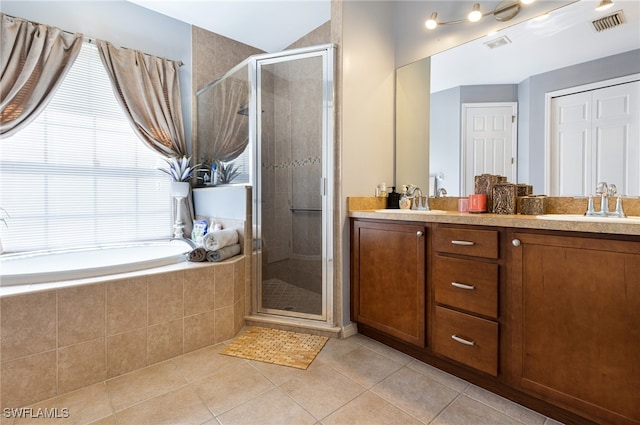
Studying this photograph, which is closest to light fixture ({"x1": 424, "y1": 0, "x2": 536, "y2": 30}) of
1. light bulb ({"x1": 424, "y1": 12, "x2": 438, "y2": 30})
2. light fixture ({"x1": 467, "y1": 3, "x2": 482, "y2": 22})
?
light fixture ({"x1": 467, "y1": 3, "x2": 482, "y2": 22})

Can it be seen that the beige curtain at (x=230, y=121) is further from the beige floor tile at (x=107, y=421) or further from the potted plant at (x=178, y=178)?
the beige floor tile at (x=107, y=421)

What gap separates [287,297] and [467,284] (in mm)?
1292

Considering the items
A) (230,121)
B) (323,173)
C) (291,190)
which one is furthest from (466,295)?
(230,121)

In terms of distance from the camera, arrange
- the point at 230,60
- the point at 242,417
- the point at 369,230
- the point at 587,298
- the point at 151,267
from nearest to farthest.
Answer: the point at 587,298
the point at 242,417
the point at 151,267
the point at 369,230
the point at 230,60

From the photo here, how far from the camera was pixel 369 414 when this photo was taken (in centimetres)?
133

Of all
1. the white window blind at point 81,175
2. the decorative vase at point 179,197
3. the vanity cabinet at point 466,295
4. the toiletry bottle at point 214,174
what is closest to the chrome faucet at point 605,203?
the vanity cabinet at point 466,295

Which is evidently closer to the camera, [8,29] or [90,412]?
[90,412]

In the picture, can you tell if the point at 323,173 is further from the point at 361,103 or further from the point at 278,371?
the point at 278,371

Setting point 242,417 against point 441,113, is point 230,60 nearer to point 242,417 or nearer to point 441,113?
point 441,113

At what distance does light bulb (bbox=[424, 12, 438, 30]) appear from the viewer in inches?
78.1

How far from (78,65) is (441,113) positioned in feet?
9.35

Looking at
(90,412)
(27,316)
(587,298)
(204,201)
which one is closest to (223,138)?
(204,201)

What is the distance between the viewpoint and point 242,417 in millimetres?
1305

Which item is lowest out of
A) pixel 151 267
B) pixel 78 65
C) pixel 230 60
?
pixel 151 267
